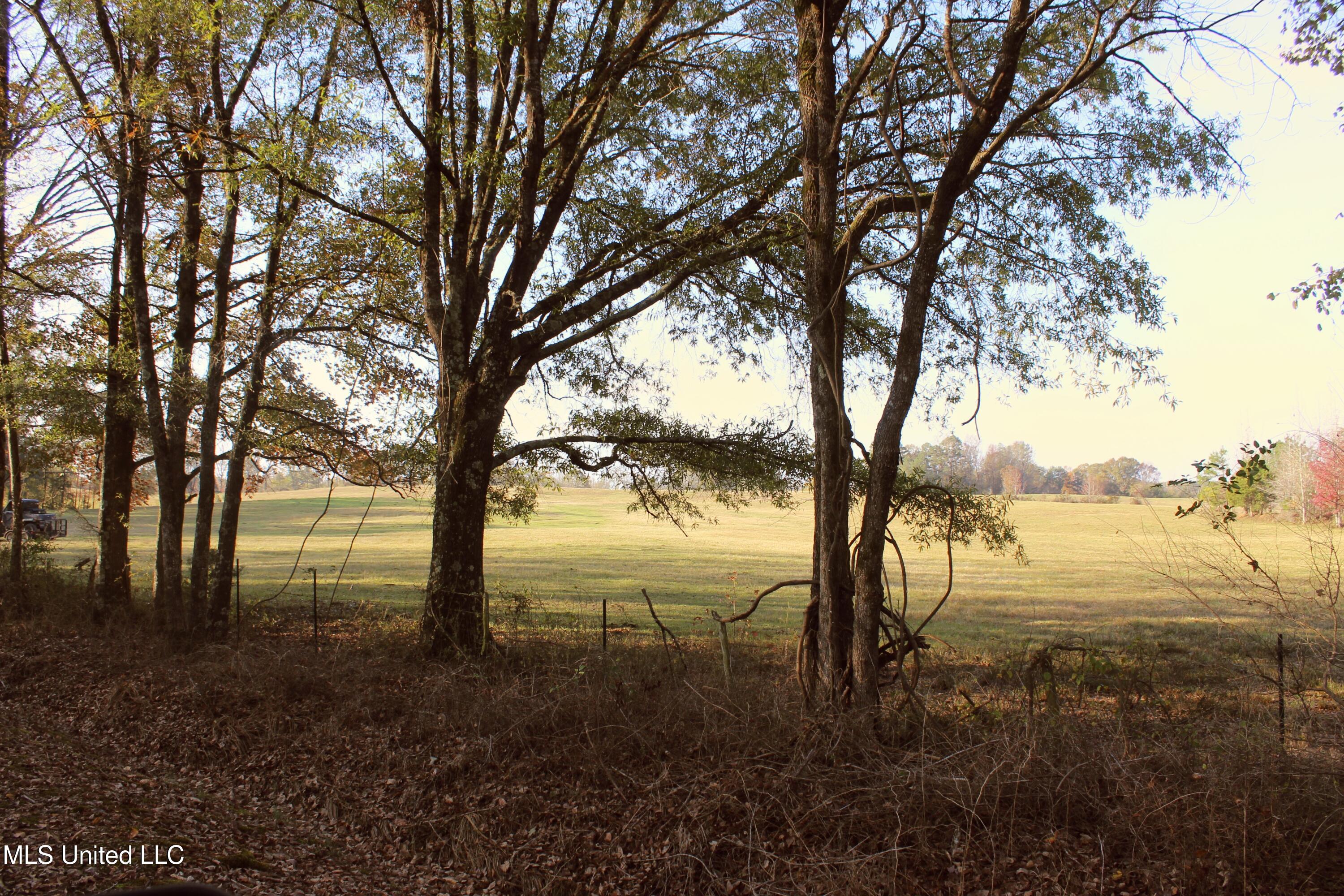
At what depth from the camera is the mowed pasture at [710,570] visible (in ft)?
61.6

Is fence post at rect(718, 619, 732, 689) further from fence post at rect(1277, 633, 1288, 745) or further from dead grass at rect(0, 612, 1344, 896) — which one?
fence post at rect(1277, 633, 1288, 745)

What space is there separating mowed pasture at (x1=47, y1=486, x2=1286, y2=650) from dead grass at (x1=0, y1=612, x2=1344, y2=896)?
92.4 inches

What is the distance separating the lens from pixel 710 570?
3422 centimetres

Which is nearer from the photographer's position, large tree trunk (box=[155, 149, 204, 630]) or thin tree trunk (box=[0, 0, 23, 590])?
large tree trunk (box=[155, 149, 204, 630])

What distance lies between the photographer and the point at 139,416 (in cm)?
1327

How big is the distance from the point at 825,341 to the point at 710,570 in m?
28.1

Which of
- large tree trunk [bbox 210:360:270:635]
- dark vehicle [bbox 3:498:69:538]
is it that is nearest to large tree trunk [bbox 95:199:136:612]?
large tree trunk [bbox 210:360:270:635]

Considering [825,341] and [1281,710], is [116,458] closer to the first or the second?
[825,341]

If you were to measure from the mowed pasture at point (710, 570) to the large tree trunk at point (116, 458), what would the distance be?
147cm

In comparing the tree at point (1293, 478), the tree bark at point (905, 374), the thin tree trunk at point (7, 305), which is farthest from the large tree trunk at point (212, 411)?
the tree at point (1293, 478)

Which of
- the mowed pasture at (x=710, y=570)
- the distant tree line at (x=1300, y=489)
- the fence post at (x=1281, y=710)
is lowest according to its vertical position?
the mowed pasture at (x=710, y=570)

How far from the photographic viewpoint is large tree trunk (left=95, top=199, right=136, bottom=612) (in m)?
13.1

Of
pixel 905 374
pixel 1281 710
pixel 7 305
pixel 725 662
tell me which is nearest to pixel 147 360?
pixel 7 305

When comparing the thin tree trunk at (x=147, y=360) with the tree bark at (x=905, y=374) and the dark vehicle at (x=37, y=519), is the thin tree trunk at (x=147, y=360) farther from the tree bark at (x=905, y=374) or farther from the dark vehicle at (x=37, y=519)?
the dark vehicle at (x=37, y=519)
